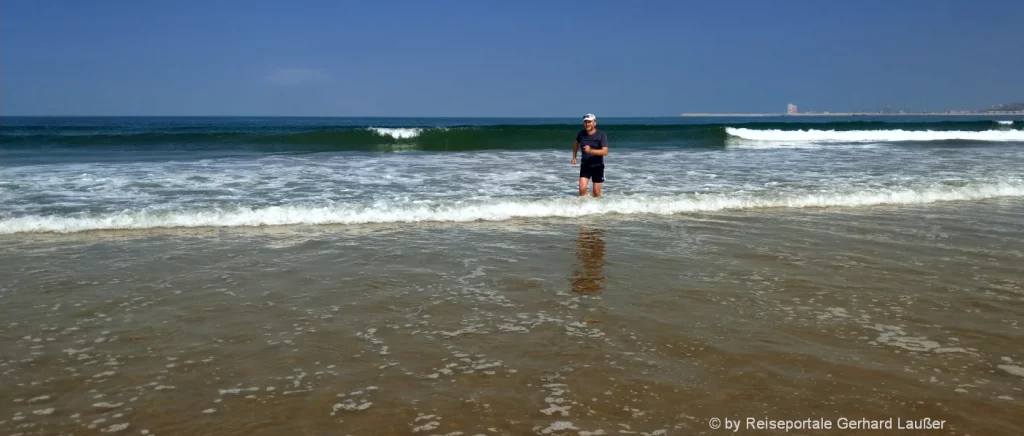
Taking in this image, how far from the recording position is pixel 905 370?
3.71 meters

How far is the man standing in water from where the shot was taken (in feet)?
34.8

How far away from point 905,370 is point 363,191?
369 inches

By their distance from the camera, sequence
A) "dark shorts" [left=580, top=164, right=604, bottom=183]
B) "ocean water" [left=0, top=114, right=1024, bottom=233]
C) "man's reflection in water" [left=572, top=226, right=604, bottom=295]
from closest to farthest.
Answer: "man's reflection in water" [left=572, top=226, right=604, bottom=295] → "ocean water" [left=0, top=114, right=1024, bottom=233] → "dark shorts" [left=580, top=164, right=604, bottom=183]

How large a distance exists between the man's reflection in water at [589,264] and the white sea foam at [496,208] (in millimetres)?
1671

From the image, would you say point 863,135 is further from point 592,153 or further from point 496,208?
point 496,208

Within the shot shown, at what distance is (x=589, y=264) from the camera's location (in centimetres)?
643

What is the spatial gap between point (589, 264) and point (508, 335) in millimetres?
2240

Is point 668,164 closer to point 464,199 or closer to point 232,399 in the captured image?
point 464,199

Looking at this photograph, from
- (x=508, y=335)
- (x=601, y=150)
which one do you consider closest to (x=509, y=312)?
(x=508, y=335)

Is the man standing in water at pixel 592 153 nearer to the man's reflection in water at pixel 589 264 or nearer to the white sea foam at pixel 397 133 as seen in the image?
the man's reflection in water at pixel 589 264

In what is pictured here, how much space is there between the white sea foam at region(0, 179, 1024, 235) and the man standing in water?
1.65 ft

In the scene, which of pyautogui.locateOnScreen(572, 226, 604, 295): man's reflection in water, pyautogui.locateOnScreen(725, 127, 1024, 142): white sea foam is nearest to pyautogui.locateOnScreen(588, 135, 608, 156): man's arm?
pyautogui.locateOnScreen(572, 226, 604, 295): man's reflection in water

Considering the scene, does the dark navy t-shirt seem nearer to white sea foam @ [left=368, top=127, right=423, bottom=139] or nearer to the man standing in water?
the man standing in water

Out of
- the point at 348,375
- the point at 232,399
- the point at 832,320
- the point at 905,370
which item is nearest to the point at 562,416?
the point at 348,375
